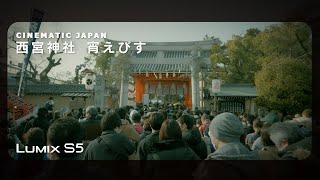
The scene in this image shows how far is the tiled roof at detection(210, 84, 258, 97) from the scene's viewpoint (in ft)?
8.51

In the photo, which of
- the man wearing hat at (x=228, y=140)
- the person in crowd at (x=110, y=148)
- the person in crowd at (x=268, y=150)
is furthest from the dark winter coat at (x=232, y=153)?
the person in crowd at (x=110, y=148)

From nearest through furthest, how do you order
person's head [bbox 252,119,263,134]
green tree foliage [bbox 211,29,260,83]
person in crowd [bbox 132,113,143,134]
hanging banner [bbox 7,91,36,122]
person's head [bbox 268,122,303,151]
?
person's head [bbox 268,122,303,151], hanging banner [bbox 7,91,36,122], green tree foliage [bbox 211,29,260,83], person's head [bbox 252,119,263,134], person in crowd [bbox 132,113,143,134]

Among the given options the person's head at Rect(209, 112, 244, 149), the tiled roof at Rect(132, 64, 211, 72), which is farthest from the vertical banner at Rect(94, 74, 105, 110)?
the person's head at Rect(209, 112, 244, 149)

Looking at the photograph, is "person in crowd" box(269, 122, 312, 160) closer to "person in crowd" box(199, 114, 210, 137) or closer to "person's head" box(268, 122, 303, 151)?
"person's head" box(268, 122, 303, 151)

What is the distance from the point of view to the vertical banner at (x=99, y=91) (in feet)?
9.98

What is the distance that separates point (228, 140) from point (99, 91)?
6.09ft

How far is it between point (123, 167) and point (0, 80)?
1.04m

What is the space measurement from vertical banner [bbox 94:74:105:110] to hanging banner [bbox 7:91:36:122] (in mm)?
733

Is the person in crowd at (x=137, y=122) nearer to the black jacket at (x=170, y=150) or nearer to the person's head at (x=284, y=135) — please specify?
the black jacket at (x=170, y=150)

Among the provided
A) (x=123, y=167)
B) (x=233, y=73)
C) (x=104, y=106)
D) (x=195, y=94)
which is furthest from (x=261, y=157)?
(x=104, y=106)

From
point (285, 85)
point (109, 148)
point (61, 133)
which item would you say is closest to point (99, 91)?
point (109, 148)

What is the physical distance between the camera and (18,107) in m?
2.29

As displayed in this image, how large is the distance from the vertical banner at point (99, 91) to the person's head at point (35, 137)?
1.01 m

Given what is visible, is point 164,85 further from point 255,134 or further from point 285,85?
point 285,85
